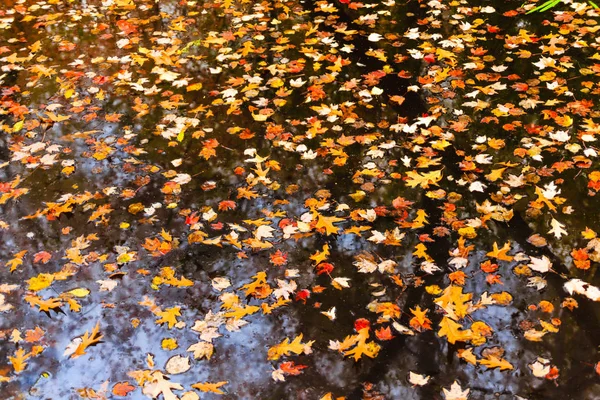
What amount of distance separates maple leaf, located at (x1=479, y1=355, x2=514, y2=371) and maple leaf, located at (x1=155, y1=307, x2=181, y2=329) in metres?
1.80

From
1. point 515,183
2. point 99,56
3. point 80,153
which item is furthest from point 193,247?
point 99,56

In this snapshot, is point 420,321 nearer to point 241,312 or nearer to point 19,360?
point 241,312

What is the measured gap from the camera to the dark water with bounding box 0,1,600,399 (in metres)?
2.91

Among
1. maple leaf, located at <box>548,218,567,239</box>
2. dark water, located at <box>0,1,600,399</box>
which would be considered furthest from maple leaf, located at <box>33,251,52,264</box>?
maple leaf, located at <box>548,218,567,239</box>

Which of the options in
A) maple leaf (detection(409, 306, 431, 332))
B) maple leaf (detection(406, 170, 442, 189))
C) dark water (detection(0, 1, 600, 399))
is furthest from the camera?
maple leaf (detection(406, 170, 442, 189))

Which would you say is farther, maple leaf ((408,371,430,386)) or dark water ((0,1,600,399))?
dark water ((0,1,600,399))

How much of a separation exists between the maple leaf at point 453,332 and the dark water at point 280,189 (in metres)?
0.05

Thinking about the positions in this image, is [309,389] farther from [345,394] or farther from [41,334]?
[41,334]

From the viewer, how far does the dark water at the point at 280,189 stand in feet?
9.54

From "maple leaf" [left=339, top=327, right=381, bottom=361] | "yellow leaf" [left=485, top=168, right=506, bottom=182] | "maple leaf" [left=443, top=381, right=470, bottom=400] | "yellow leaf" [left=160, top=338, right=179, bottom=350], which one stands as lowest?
"yellow leaf" [left=160, top=338, right=179, bottom=350]

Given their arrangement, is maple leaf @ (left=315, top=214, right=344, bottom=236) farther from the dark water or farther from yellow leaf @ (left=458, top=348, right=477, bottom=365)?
yellow leaf @ (left=458, top=348, right=477, bottom=365)

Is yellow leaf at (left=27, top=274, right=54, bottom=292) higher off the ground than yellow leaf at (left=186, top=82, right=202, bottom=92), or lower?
lower

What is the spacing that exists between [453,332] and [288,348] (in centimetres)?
96

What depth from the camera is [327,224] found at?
12.3ft
